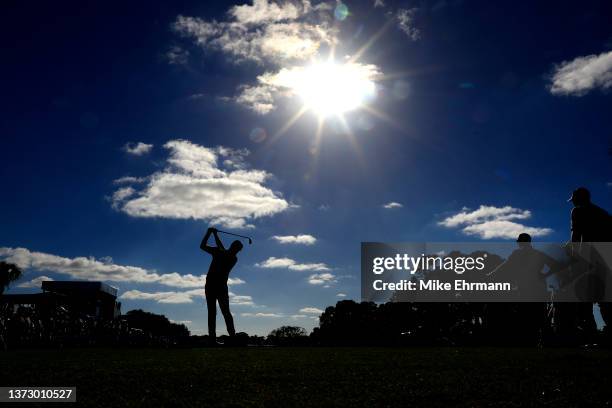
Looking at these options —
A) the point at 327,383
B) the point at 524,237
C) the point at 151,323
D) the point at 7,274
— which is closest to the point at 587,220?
the point at 524,237

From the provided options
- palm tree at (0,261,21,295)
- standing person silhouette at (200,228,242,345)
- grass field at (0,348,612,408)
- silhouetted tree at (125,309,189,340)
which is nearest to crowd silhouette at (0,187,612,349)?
standing person silhouette at (200,228,242,345)

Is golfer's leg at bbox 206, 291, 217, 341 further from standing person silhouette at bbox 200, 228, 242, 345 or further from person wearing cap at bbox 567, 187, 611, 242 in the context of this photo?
person wearing cap at bbox 567, 187, 611, 242

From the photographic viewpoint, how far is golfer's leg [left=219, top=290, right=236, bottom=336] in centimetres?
1492

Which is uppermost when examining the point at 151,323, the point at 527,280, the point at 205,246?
the point at 205,246

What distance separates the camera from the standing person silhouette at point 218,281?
1480 centimetres

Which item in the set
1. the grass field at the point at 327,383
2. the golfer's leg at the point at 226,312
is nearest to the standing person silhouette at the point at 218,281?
the golfer's leg at the point at 226,312

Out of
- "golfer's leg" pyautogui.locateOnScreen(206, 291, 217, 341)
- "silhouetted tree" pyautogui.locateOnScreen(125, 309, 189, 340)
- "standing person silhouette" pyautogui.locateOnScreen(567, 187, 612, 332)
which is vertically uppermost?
"standing person silhouette" pyautogui.locateOnScreen(567, 187, 612, 332)

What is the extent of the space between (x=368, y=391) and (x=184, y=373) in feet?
8.20

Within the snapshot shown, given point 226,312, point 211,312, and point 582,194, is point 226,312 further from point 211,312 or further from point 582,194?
point 582,194

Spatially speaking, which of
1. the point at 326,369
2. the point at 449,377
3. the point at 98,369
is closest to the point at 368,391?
the point at 449,377

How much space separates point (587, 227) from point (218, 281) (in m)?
9.88

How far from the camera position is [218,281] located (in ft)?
48.8

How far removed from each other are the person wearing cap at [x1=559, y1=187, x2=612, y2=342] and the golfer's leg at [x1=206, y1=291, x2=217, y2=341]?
942cm

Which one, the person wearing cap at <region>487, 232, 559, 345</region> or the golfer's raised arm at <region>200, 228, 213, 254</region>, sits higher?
the golfer's raised arm at <region>200, 228, 213, 254</region>
